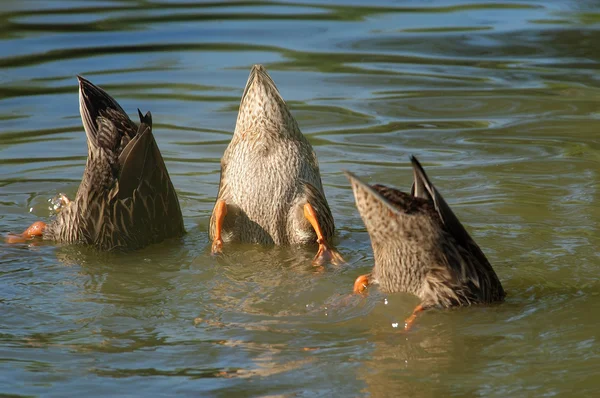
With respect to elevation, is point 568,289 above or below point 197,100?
below

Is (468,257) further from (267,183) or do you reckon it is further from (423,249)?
(267,183)

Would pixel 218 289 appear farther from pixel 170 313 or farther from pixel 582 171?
pixel 582 171

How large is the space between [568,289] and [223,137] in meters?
4.35

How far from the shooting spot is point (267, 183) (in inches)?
258

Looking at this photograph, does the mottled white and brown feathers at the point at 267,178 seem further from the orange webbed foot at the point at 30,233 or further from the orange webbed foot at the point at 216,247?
the orange webbed foot at the point at 30,233

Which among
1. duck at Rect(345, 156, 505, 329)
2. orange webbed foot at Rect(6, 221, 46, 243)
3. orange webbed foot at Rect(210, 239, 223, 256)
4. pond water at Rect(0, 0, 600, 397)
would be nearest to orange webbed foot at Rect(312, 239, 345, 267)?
pond water at Rect(0, 0, 600, 397)

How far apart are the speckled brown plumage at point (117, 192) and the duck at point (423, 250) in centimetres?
195

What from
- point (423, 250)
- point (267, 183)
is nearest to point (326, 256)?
point (267, 183)

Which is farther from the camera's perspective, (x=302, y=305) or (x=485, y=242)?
(x=485, y=242)

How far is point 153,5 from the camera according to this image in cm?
1442

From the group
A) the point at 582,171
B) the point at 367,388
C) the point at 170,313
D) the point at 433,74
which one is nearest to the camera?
the point at 367,388

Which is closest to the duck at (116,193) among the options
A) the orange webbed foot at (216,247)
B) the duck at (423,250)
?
the orange webbed foot at (216,247)

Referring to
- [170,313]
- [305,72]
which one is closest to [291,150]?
[170,313]

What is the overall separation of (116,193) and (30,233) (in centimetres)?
70
